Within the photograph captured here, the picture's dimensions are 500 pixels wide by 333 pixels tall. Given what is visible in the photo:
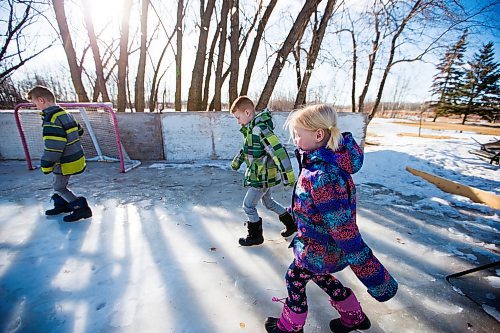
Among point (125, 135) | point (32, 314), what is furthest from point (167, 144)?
point (32, 314)

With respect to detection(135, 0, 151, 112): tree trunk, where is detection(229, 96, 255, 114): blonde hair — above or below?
below

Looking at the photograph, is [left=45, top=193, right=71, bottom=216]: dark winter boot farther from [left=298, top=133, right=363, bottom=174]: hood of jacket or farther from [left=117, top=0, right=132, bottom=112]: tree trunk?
[left=117, top=0, right=132, bottom=112]: tree trunk

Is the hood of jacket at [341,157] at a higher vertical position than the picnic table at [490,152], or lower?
higher

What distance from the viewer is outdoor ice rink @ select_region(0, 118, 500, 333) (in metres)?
1.79

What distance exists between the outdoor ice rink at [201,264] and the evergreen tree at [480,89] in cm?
3852

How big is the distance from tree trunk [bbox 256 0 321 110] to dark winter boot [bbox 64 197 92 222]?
5.71 m

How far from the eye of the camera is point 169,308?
1.88 metres

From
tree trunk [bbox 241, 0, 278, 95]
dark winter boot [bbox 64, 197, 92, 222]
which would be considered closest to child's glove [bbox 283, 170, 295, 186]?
dark winter boot [bbox 64, 197, 92, 222]

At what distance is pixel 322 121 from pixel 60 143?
10.0 feet

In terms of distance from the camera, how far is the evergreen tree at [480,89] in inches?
1225

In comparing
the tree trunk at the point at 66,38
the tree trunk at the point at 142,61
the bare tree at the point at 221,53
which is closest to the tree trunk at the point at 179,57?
the tree trunk at the point at 142,61

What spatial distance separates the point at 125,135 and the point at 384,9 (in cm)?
834

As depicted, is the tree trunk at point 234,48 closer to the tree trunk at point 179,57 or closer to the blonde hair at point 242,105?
the tree trunk at point 179,57

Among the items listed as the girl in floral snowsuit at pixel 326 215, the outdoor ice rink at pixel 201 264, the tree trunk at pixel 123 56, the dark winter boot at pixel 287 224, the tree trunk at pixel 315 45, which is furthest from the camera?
the tree trunk at pixel 123 56
